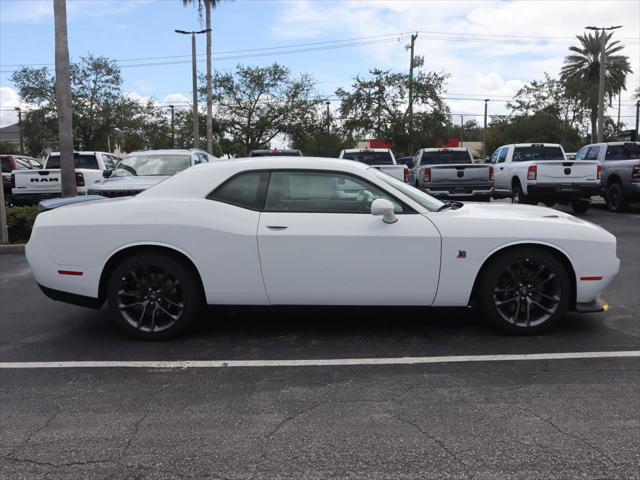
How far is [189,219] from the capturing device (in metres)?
4.92

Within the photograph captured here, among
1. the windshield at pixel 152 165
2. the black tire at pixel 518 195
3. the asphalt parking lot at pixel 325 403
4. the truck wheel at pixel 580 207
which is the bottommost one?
the asphalt parking lot at pixel 325 403

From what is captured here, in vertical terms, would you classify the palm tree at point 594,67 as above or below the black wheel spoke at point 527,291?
above

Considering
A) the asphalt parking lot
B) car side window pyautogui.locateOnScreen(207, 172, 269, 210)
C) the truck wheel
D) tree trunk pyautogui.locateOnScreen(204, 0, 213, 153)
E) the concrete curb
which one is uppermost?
tree trunk pyautogui.locateOnScreen(204, 0, 213, 153)

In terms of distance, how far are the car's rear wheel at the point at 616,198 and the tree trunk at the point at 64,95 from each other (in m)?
13.6

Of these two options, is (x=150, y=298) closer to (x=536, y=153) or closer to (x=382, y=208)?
(x=382, y=208)

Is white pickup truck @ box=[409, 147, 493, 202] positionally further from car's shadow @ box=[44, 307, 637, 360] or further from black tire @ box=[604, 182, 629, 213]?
car's shadow @ box=[44, 307, 637, 360]

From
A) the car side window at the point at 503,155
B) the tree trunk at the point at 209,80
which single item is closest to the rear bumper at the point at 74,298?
the car side window at the point at 503,155

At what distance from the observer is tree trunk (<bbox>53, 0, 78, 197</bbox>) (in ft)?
42.0

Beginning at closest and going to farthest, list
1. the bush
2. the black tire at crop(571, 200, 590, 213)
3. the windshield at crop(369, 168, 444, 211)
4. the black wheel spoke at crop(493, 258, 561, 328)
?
the black wheel spoke at crop(493, 258, 561, 328) → the windshield at crop(369, 168, 444, 211) → the bush → the black tire at crop(571, 200, 590, 213)

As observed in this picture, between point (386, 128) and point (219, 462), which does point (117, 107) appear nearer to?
point (386, 128)

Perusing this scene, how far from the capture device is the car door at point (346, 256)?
483 cm

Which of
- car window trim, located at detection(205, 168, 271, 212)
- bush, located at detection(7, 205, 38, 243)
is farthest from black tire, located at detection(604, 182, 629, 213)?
bush, located at detection(7, 205, 38, 243)

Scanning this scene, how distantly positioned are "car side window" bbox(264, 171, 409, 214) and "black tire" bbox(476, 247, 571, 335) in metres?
0.94

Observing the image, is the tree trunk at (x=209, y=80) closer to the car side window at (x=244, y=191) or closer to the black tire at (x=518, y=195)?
the black tire at (x=518, y=195)
